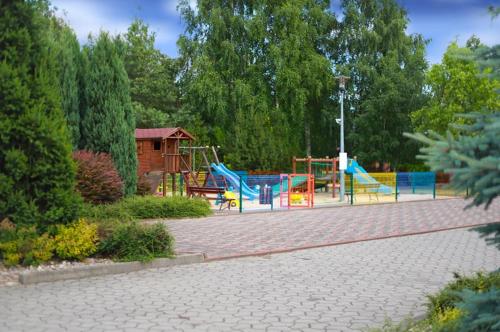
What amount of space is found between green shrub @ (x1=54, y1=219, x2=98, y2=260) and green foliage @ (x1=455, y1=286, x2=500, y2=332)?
6.61 m

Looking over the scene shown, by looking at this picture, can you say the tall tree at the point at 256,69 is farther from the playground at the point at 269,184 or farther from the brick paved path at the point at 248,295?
the brick paved path at the point at 248,295

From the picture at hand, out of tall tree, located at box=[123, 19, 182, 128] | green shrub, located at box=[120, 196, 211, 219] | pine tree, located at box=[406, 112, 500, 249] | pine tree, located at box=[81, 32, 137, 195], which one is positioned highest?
tall tree, located at box=[123, 19, 182, 128]

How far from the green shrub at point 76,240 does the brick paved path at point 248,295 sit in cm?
71

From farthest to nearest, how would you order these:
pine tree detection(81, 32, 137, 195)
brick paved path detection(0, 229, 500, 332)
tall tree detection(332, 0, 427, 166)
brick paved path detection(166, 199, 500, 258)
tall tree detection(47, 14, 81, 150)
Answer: tall tree detection(332, 0, 427, 166) → pine tree detection(81, 32, 137, 195) → tall tree detection(47, 14, 81, 150) → brick paved path detection(166, 199, 500, 258) → brick paved path detection(0, 229, 500, 332)

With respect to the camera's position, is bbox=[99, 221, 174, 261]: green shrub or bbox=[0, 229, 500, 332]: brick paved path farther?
bbox=[99, 221, 174, 261]: green shrub

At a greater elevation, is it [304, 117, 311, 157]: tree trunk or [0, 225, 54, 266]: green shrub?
[304, 117, 311, 157]: tree trunk

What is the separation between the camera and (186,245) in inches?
452

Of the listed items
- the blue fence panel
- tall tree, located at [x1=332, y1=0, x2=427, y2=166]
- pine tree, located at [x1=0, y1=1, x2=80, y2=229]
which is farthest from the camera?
tall tree, located at [x1=332, y1=0, x2=427, y2=166]

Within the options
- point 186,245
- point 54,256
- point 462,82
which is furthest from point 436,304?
point 462,82

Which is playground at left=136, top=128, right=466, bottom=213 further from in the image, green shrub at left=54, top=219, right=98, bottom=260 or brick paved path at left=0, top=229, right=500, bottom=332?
green shrub at left=54, top=219, right=98, bottom=260

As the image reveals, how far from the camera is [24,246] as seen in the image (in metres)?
8.47

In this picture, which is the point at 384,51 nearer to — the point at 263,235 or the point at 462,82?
the point at 462,82

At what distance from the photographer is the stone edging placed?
317 inches

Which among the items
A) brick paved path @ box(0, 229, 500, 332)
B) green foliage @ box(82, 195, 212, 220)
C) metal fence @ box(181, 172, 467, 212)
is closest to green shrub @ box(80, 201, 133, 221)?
green foliage @ box(82, 195, 212, 220)
